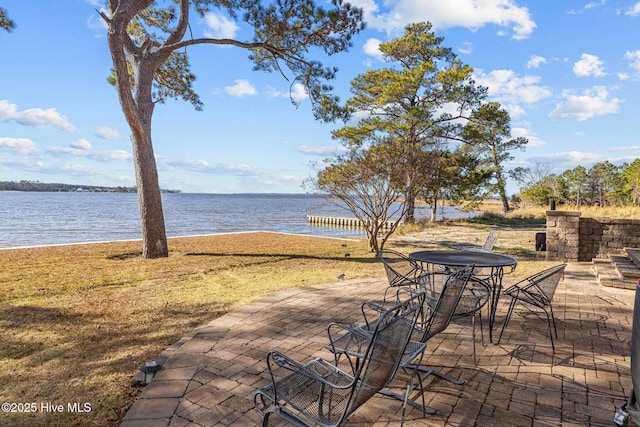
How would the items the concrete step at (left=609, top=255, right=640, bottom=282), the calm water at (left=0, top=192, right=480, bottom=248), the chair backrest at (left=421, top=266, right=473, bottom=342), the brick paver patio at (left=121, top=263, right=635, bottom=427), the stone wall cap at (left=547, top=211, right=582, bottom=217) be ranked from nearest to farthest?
1. the brick paver patio at (left=121, top=263, right=635, bottom=427)
2. the chair backrest at (left=421, top=266, right=473, bottom=342)
3. the concrete step at (left=609, top=255, right=640, bottom=282)
4. the stone wall cap at (left=547, top=211, right=582, bottom=217)
5. the calm water at (left=0, top=192, right=480, bottom=248)

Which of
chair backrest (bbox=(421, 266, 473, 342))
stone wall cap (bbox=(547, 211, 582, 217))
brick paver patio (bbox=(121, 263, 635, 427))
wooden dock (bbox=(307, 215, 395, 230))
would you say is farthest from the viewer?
wooden dock (bbox=(307, 215, 395, 230))

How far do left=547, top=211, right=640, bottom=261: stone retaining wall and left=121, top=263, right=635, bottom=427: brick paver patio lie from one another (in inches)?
174

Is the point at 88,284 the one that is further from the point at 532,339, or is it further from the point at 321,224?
the point at 321,224

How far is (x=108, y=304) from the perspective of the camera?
4805mm

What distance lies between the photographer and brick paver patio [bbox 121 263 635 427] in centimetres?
212

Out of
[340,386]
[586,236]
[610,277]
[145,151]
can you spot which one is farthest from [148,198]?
[586,236]

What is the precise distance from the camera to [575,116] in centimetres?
2741

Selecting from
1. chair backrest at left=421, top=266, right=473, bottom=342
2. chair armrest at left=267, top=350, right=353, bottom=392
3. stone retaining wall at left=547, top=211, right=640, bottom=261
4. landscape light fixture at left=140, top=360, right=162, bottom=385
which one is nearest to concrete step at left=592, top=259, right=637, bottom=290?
stone retaining wall at left=547, top=211, right=640, bottom=261

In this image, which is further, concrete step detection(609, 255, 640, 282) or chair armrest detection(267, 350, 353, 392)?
concrete step detection(609, 255, 640, 282)

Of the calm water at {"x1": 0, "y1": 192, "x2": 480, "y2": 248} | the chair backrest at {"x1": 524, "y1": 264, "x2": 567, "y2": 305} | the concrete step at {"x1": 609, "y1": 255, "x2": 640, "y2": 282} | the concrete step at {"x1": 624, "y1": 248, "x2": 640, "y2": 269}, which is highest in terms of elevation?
the chair backrest at {"x1": 524, "y1": 264, "x2": 567, "y2": 305}

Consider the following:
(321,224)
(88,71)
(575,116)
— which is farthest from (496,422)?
(575,116)

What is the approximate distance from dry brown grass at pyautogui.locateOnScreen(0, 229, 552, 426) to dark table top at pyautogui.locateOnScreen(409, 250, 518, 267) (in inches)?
90.8

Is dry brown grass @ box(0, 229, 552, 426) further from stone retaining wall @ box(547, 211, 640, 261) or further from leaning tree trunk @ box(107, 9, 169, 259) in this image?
stone retaining wall @ box(547, 211, 640, 261)

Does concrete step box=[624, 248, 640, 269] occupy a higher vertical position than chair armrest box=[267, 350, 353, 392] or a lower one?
lower
